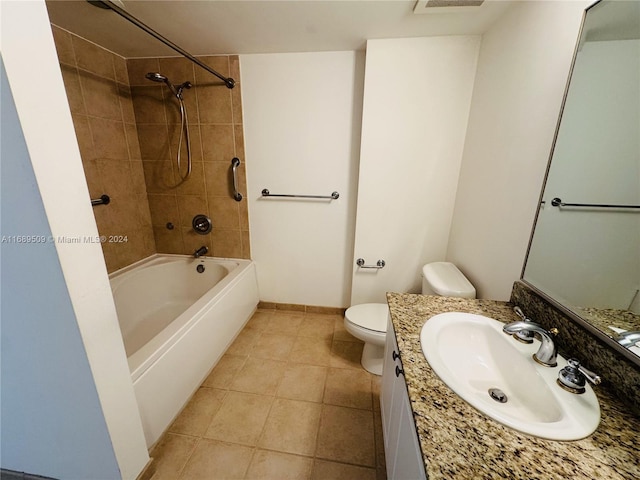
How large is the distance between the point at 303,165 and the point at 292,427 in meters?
1.74

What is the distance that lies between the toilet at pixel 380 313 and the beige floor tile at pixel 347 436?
→ 1.16 ft

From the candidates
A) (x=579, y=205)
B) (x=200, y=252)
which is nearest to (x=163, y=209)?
(x=200, y=252)

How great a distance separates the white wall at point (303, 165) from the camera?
1.81 meters

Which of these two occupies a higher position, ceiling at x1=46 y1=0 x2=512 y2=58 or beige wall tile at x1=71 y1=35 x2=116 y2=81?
ceiling at x1=46 y1=0 x2=512 y2=58

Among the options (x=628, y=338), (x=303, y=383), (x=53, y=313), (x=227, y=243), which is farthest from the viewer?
(x=227, y=243)

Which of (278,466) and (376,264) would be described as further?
(376,264)

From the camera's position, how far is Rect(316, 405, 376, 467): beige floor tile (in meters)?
1.17

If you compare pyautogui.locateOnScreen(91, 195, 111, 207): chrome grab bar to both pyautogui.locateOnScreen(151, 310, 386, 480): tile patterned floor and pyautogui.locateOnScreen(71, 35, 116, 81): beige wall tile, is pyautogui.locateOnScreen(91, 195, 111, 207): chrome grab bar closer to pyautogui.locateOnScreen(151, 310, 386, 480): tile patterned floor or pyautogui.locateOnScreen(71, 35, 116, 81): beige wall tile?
pyautogui.locateOnScreen(71, 35, 116, 81): beige wall tile

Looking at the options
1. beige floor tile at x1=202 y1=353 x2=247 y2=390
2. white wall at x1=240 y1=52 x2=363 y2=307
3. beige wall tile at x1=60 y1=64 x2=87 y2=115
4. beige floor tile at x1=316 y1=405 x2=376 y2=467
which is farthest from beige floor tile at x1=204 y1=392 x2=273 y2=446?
beige wall tile at x1=60 y1=64 x2=87 y2=115

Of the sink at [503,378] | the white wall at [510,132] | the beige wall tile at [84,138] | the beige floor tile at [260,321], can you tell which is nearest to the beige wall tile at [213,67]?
the beige wall tile at [84,138]

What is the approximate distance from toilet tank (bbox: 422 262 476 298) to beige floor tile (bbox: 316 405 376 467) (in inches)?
31.7

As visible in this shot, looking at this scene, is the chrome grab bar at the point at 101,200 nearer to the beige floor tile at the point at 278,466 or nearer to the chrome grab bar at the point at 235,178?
the chrome grab bar at the point at 235,178

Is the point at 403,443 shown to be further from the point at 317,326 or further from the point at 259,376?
the point at 317,326

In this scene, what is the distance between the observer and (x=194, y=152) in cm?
205
